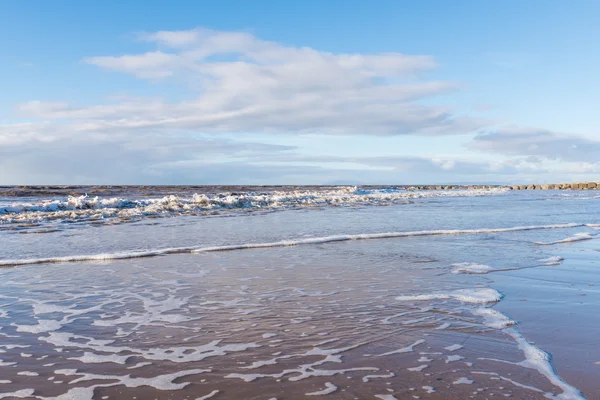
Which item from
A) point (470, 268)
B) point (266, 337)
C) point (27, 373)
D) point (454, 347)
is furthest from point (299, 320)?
point (470, 268)

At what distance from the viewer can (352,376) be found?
376 centimetres

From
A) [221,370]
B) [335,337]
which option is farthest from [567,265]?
[221,370]

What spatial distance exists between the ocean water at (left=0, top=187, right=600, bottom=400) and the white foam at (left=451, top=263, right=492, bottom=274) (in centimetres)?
6

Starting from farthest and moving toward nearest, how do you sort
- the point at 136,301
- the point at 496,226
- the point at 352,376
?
1. the point at 496,226
2. the point at 136,301
3. the point at 352,376

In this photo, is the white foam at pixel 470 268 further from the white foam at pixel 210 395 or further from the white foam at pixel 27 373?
the white foam at pixel 27 373

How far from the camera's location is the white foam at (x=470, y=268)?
8227 mm

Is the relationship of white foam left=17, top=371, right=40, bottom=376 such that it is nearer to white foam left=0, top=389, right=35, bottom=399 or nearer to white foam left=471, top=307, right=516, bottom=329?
white foam left=0, top=389, right=35, bottom=399

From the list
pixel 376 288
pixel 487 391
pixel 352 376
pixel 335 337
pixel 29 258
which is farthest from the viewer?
pixel 29 258

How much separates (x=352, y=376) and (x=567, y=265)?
688cm

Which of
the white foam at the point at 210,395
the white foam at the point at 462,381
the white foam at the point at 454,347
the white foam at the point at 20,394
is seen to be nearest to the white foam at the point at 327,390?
the white foam at the point at 210,395

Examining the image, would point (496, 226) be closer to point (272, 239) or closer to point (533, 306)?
point (272, 239)

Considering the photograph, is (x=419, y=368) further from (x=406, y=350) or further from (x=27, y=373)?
(x=27, y=373)

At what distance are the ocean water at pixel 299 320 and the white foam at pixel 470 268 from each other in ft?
0.19

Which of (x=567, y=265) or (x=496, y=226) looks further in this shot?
(x=496, y=226)
